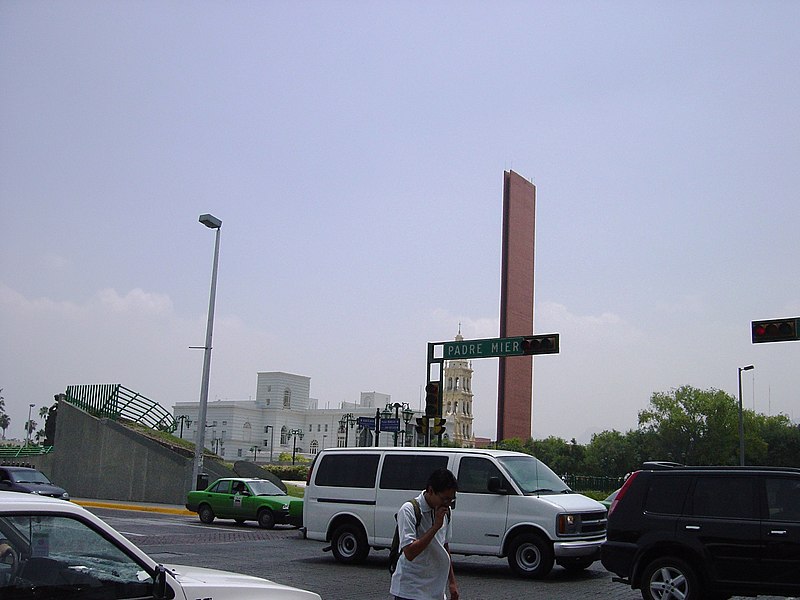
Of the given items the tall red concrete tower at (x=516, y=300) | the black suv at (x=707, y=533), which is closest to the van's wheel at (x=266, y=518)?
the black suv at (x=707, y=533)

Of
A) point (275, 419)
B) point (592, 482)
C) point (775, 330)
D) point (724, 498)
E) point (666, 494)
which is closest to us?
point (724, 498)

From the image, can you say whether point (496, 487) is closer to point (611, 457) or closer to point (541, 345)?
point (541, 345)

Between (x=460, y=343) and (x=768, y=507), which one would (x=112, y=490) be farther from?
(x=768, y=507)

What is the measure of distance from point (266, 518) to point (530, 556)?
502 inches

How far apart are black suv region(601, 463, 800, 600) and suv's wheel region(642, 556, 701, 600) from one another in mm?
12

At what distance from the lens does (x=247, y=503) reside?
25438 mm

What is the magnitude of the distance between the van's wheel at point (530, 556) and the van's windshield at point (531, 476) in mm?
790

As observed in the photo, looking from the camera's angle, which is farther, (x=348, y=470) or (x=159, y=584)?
(x=348, y=470)

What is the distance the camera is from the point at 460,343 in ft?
99.1

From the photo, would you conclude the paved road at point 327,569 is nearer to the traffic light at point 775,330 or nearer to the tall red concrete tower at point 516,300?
the traffic light at point 775,330

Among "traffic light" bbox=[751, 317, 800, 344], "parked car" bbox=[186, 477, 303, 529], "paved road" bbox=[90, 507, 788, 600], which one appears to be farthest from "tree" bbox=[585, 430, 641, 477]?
"paved road" bbox=[90, 507, 788, 600]

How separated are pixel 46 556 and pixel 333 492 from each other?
11.5 meters

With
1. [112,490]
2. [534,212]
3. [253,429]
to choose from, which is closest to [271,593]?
[112,490]

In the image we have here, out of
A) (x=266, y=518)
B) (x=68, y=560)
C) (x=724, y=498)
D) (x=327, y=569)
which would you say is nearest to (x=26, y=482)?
(x=266, y=518)
